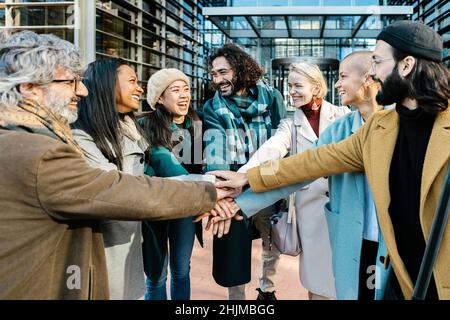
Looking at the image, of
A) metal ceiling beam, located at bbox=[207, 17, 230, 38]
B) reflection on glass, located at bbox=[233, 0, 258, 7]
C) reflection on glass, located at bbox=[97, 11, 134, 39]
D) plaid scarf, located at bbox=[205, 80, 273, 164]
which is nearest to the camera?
plaid scarf, located at bbox=[205, 80, 273, 164]

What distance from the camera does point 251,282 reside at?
10.1 ft

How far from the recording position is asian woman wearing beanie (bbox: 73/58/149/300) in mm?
1559

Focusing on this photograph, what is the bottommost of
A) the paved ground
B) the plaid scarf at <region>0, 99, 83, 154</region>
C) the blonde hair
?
the paved ground

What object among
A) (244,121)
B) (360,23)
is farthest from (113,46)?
(244,121)

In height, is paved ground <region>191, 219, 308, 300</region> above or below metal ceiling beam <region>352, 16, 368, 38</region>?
below

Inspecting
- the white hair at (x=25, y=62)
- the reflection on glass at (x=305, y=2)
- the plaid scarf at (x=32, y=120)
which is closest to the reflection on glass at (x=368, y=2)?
the reflection on glass at (x=305, y=2)

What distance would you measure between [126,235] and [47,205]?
62 cm

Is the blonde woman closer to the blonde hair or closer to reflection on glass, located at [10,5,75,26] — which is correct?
the blonde hair

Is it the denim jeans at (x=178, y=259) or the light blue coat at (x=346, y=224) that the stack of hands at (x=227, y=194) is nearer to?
the light blue coat at (x=346, y=224)

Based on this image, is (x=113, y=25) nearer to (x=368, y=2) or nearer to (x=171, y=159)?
(x=368, y=2)

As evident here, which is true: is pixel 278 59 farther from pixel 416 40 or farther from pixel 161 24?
pixel 416 40

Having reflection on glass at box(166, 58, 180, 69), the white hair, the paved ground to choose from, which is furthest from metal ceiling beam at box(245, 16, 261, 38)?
the white hair

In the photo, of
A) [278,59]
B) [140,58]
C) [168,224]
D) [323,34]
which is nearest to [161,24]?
[140,58]

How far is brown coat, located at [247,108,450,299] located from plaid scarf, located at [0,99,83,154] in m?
0.86
